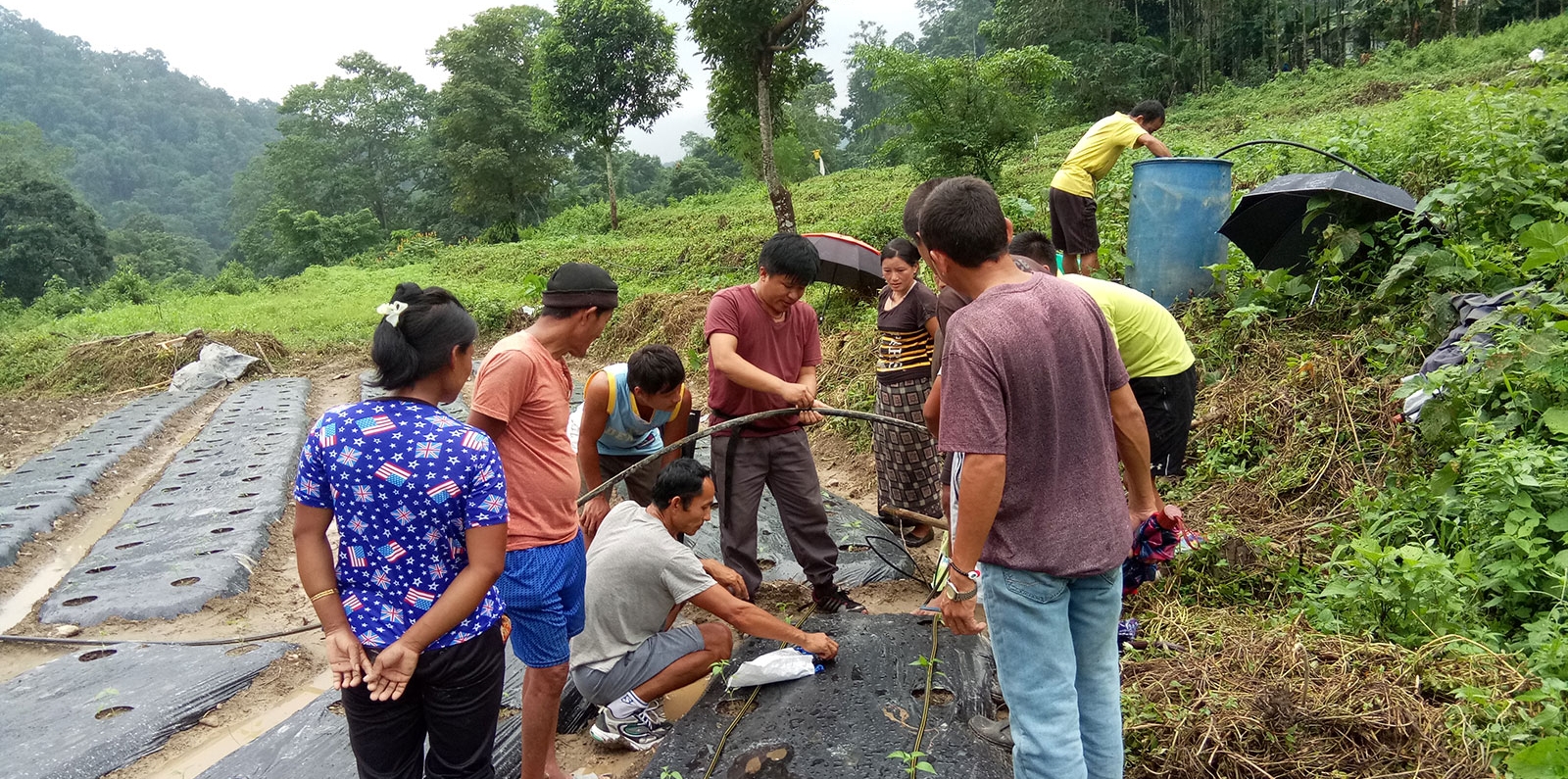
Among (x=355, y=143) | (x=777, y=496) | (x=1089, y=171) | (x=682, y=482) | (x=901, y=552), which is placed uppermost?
(x=355, y=143)

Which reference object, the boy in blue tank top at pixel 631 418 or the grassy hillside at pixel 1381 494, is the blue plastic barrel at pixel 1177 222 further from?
the boy in blue tank top at pixel 631 418

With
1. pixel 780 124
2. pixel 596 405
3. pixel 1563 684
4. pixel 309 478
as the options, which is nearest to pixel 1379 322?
pixel 1563 684

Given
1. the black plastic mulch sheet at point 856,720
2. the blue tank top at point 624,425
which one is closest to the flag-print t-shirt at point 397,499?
the black plastic mulch sheet at point 856,720

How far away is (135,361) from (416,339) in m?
14.2

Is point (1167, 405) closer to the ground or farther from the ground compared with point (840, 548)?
farther from the ground

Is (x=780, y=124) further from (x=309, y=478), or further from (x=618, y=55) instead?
(x=309, y=478)

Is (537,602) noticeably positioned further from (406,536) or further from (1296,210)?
(1296,210)

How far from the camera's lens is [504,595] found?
2.54 metres

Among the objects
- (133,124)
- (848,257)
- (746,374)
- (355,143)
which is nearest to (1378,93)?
(848,257)

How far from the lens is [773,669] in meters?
2.87

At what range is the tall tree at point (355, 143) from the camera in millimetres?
38812

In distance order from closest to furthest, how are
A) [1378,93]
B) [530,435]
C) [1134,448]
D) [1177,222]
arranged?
[1134,448] < [530,435] < [1177,222] < [1378,93]

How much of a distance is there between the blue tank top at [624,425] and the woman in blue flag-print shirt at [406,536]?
1.48 meters

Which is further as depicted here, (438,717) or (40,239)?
(40,239)
